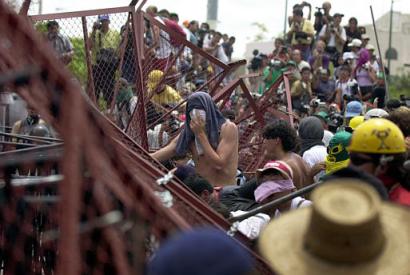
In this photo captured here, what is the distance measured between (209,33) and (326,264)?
16373 mm

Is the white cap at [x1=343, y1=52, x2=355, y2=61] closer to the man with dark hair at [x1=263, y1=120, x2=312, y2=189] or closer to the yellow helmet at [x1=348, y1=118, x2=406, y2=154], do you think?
the man with dark hair at [x1=263, y1=120, x2=312, y2=189]

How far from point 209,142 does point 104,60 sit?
1713 millimetres

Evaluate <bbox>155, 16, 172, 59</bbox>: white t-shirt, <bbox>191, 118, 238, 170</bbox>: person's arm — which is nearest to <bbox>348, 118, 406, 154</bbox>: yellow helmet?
<bbox>191, 118, 238, 170</bbox>: person's arm

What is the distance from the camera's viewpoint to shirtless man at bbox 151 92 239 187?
681cm

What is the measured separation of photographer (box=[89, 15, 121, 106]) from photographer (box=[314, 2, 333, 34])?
9.75 metres

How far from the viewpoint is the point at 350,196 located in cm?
274

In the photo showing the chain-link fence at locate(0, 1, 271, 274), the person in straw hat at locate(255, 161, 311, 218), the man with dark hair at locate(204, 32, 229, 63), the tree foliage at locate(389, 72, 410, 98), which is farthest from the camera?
the tree foliage at locate(389, 72, 410, 98)

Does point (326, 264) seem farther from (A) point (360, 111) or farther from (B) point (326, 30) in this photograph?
(B) point (326, 30)

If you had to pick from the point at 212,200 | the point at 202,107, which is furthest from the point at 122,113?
the point at 212,200

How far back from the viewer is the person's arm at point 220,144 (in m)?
6.79

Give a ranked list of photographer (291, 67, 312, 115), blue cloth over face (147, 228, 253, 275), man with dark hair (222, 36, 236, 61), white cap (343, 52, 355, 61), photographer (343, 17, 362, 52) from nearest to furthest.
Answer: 1. blue cloth over face (147, 228, 253, 275)
2. photographer (291, 67, 312, 115)
3. white cap (343, 52, 355, 61)
4. photographer (343, 17, 362, 52)
5. man with dark hair (222, 36, 236, 61)

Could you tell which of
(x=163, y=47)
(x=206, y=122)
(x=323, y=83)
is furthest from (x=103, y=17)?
(x=323, y=83)

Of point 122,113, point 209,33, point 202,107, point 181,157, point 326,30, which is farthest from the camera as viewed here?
point 209,33

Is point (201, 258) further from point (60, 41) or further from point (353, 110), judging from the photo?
point (353, 110)
